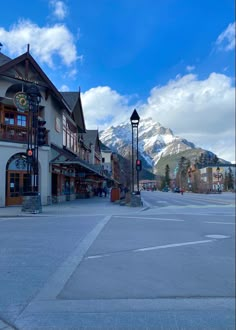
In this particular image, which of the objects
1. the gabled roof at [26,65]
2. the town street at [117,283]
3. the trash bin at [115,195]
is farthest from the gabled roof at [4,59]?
the town street at [117,283]

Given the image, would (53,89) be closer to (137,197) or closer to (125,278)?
(137,197)

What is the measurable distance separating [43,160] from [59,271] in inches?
867

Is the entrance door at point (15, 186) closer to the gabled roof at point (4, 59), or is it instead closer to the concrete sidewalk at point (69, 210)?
the concrete sidewalk at point (69, 210)

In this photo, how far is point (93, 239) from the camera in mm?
10445

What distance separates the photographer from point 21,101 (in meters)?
25.4

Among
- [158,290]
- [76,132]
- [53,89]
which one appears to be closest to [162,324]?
[158,290]

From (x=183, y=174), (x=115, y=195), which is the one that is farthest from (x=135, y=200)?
(x=183, y=174)

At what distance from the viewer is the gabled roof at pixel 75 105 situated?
39575 mm

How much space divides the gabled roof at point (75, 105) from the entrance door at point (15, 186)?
46.2 ft

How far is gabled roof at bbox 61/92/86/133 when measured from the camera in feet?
130

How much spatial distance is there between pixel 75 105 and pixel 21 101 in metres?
15.1

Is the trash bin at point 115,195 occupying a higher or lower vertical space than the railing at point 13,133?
lower

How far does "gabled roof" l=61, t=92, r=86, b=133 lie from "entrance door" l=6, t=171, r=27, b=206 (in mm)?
14079

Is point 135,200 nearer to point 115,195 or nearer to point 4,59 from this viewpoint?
point 115,195
